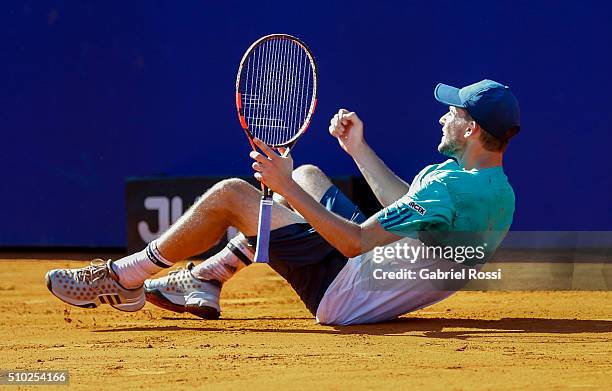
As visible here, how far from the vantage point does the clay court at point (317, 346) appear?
3.34m

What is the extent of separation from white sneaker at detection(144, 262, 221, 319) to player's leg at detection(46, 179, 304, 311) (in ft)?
0.49

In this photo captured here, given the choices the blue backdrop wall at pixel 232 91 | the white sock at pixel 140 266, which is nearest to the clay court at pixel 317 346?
the white sock at pixel 140 266

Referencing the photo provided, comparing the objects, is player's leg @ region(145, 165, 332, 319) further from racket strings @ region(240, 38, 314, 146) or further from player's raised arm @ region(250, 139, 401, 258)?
player's raised arm @ region(250, 139, 401, 258)

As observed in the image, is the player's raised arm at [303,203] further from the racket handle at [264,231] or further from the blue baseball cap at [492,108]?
the blue baseball cap at [492,108]

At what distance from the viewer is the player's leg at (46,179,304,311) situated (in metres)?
4.50

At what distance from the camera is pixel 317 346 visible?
13.1 feet

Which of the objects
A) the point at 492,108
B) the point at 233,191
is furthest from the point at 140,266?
the point at 492,108

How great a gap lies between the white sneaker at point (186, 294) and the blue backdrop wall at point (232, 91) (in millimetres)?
2989

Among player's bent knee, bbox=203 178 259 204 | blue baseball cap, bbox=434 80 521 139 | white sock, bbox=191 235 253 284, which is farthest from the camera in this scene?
white sock, bbox=191 235 253 284

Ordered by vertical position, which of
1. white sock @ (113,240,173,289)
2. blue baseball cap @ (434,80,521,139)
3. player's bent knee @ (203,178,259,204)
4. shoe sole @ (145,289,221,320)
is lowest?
shoe sole @ (145,289,221,320)

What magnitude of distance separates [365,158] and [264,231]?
76 centimetres

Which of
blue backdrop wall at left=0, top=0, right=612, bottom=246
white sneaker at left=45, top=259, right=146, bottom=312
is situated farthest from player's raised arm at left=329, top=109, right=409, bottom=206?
blue backdrop wall at left=0, top=0, right=612, bottom=246

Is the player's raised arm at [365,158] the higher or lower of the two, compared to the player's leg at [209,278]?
higher

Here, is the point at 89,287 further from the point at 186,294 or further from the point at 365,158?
the point at 365,158
